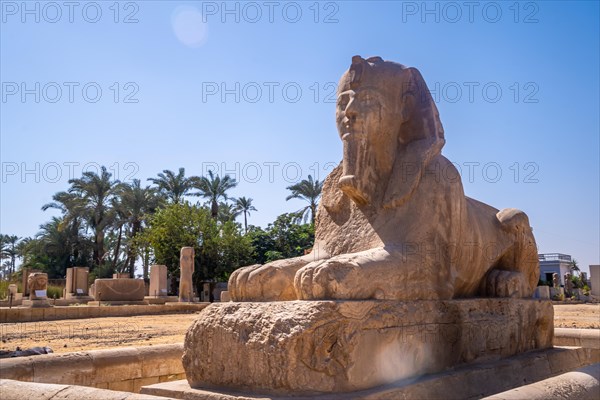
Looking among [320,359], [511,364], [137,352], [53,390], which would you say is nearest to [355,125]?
[320,359]

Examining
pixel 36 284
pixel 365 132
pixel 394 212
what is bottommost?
pixel 36 284

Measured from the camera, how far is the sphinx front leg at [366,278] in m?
2.83

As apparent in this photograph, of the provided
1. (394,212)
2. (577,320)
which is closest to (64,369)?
(394,212)

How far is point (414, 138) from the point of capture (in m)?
3.86

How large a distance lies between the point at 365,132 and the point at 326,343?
4.78 feet

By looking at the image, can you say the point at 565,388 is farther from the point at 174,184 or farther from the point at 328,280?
the point at 174,184

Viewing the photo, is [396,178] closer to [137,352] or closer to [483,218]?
[483,218]

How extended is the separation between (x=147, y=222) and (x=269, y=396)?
115 feet

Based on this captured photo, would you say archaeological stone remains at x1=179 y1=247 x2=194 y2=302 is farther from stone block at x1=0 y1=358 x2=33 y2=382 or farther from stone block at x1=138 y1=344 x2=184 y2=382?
stone block at x1=0 y1=358 x2=33 y2=382

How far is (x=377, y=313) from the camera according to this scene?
2.88 meters

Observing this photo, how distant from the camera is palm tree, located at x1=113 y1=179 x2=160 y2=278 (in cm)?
3566

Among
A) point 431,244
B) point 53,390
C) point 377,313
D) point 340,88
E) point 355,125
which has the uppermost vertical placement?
point 340,88

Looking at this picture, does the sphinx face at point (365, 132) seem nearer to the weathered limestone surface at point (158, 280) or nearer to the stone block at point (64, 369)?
the stone block at point (64, 369)

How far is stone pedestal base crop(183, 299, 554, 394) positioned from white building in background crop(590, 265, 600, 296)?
27973mm
